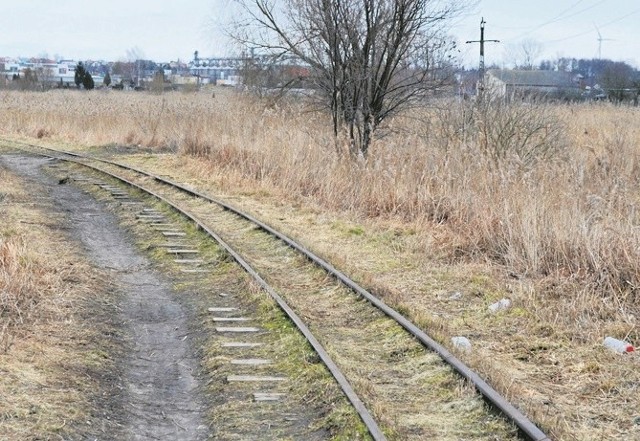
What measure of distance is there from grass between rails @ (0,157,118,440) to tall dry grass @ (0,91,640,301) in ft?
16.1

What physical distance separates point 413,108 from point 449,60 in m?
1.31

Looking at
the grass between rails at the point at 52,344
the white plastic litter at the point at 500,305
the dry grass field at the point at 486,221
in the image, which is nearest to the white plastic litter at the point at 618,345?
the dry grass field at the point at 486,221

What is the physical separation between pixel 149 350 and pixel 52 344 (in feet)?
2.84

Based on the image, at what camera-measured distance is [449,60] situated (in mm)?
18250

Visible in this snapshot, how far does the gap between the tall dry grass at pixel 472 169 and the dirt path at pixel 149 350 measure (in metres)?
4.08

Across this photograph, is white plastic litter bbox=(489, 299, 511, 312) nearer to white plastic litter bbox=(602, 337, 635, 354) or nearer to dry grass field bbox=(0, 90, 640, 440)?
dry grass field bbox=(0, 90, 640, 440)

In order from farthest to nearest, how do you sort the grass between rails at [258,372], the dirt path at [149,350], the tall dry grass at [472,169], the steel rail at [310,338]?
the tall dry grass at [472,169], the dirt path at [149,350], the grass between rails at [258,372], the steel rail at [310,338]

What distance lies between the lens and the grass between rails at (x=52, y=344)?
5.73 m

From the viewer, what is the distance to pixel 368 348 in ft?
24.6

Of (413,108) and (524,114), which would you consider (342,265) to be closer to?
(524,114)

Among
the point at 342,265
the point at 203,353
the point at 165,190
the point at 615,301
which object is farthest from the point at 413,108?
the point at 203,353

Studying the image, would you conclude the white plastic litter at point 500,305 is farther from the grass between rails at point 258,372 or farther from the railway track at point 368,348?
the grass between rails at point 258,372

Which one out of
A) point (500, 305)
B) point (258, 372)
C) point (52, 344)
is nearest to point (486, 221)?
point (500, 305)

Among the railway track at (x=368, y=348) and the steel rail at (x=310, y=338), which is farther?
the railway track at (x=368, y=348)
